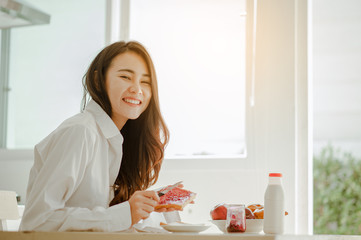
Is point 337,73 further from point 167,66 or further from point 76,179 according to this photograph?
point 76,179

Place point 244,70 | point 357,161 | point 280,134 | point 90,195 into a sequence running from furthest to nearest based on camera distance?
point 357,161
point 244,70
point 280,134
point 90,195

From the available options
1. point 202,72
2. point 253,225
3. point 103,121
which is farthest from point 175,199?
point 202,72

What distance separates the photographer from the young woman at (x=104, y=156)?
1287 millimetres

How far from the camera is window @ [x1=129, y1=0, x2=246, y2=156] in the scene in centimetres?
248

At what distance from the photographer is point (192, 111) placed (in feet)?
8.30

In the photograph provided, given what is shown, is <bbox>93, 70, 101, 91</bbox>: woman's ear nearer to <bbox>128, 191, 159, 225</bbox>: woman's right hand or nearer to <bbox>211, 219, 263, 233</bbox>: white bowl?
<bbox>128, 191, 159, 225</bbox>: woman's right hand

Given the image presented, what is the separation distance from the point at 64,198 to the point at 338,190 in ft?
13.1

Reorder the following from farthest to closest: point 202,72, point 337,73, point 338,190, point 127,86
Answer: point 338,190 → point 337,73 → point 202,72 → point 127,86

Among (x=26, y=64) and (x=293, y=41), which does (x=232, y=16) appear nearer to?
(x=293, y=41)

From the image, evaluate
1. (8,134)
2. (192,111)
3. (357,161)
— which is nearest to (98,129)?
(192,111)

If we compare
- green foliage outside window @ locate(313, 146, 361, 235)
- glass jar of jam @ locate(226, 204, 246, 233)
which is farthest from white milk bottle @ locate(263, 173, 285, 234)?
green foliage outside window @ locate(313, 146, 361, 235)

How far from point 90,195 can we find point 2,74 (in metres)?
1.71

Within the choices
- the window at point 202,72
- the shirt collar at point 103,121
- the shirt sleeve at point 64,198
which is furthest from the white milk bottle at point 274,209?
the window at point 202,72

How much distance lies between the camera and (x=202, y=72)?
8.30ft
